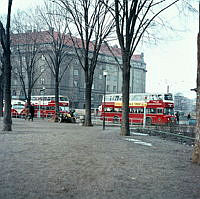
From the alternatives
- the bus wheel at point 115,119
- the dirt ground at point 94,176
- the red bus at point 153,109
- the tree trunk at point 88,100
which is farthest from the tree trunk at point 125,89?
the bus wheel at point 115,119

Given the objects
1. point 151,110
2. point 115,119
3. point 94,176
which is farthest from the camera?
point 115,119

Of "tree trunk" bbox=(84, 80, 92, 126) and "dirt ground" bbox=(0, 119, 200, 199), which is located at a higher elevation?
"tree trunk" bbox=(84, 80, 92, 126)

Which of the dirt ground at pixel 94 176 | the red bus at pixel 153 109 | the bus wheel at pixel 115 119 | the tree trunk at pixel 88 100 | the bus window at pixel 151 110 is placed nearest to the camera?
the dirt ground at pixel 94 176

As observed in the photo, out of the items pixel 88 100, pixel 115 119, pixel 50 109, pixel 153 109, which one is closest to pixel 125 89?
pixel 88 100

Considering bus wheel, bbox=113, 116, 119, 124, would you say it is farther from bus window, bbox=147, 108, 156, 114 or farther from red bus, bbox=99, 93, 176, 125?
bus window, bbox=147, 108, 156, 114

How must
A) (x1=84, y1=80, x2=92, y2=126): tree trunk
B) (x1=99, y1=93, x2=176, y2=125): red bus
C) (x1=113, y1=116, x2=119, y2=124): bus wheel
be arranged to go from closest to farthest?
(x1=84, y1=80, x2=92, y2=126): tree trunk → (x1=99, y1=93, x2=176, y2=125): red bus → (x1=113, y1=116, x2=119, y2=124): bus wheel

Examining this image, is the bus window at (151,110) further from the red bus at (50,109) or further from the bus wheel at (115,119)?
the red bus at (50,109)

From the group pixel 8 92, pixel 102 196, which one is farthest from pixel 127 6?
pixel 102 196

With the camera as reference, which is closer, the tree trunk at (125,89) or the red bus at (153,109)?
A: the tree trunk at (125,89)

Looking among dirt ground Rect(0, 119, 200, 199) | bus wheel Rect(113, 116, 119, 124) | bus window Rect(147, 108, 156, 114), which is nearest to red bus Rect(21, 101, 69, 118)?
bus wheel Rect(113, 116, 119, 124)

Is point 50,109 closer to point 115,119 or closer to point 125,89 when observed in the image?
point 115,119

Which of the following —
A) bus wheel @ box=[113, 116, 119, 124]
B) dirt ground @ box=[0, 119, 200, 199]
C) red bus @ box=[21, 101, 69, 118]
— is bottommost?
bus wheel @ box=[113, 116, 119, 124]

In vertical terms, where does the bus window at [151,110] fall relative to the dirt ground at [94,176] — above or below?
above

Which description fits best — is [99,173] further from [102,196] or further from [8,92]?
[8,92]
